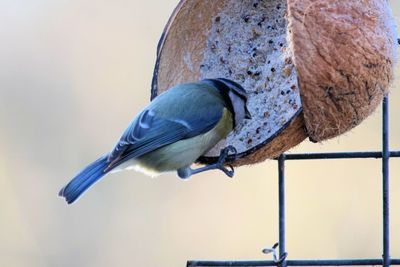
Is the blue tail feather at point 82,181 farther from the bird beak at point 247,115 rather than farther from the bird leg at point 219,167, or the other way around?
the bird beak at point 247,115

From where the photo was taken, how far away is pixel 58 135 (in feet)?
10.6

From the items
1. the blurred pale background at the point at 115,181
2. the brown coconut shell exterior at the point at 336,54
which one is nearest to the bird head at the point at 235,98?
the brown coconut shell exterior at the point at 336,54

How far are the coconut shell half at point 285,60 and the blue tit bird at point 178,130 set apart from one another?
0.05 meters

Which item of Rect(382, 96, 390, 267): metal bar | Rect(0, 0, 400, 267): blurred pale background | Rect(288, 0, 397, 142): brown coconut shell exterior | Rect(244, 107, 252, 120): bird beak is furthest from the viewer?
Rect(0, 0, 400, 267): blurred pale background

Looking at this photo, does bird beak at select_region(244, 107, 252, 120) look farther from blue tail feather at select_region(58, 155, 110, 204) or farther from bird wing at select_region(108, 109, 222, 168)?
blue tail feather at select_region(58, 155, 110, 204)

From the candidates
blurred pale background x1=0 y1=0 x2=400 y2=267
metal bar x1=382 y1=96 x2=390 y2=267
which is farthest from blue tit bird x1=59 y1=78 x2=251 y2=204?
blurred pale background x1=0 y1=0 x2=400 y2=267

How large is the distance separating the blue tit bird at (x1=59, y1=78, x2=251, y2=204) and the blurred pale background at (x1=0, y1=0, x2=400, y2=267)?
629 millimetres

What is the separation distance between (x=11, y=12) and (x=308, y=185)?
125 cm

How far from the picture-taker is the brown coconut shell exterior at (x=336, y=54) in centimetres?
190

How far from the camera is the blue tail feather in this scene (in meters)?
2.16

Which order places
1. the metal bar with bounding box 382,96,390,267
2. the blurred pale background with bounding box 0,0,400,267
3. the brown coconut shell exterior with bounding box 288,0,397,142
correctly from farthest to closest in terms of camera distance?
the blurred pale background with bounding box 0,0,400,267
the metal bar with bounding box 382,96,390,267
the brown coconut shell exterior with bounding box 288,0,397,142

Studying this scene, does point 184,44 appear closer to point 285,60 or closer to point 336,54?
point 285,60

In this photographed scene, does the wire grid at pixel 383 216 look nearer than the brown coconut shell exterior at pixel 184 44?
Yes

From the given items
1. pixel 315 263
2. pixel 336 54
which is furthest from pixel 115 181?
pixel 336 54
